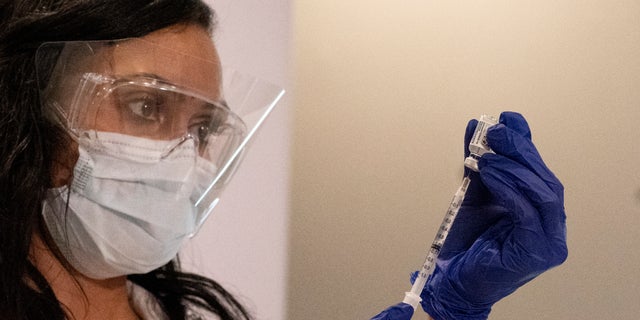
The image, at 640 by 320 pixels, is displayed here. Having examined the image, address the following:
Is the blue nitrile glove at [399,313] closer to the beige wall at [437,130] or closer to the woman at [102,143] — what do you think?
the woman at [102,143]

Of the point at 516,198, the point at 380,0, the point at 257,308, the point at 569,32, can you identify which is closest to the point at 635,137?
the point at 569,32

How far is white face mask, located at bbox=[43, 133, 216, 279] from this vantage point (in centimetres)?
87

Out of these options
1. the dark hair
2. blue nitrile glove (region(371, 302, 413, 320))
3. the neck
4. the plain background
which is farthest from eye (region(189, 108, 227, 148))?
the plain background

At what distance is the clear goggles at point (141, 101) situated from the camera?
863mm

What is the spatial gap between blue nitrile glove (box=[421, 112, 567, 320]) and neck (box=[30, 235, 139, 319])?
533 mm

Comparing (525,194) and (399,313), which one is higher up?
(525,194)

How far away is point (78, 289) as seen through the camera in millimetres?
982

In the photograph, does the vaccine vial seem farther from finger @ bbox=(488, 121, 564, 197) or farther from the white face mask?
the white face mask

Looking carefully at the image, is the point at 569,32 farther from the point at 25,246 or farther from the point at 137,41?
the point at 25,246

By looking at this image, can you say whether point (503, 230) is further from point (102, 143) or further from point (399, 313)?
point (102, 143)

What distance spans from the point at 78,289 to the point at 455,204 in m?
0.61

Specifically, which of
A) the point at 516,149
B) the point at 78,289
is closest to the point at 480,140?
the point at 516,149

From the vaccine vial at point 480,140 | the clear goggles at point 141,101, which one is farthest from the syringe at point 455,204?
the clear goggles at point 141,101

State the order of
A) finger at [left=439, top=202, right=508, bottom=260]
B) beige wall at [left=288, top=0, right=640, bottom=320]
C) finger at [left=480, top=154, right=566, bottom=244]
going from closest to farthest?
finger at [left=480, top=154, right=566, bottom=244]
finger at [left=439, top=202, right=508, bottom=260]
beige wall at [left=288, top=0, right=640, bottom=320]
